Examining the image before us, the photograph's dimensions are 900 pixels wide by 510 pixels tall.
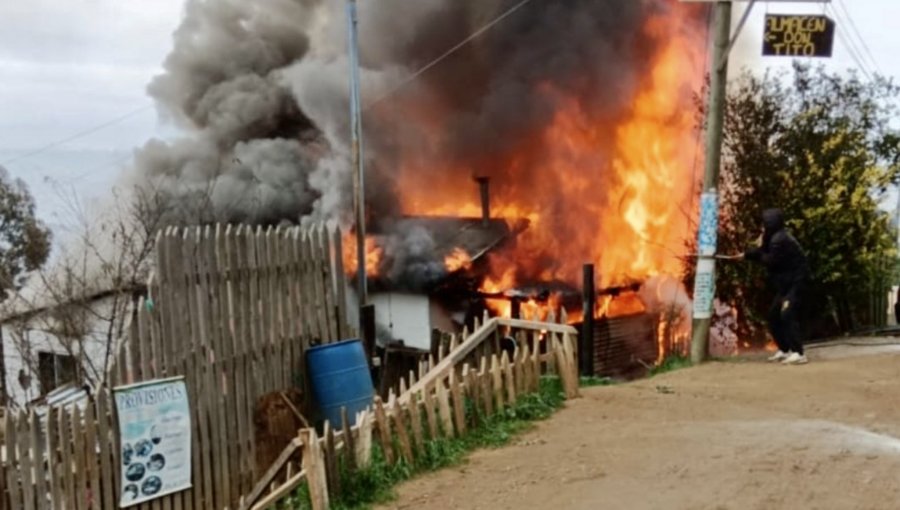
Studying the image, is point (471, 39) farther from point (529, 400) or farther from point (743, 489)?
point (743, 489)

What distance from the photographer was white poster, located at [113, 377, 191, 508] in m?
6.05

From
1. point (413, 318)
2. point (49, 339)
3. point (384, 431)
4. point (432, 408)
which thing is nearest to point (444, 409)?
point (432, 408)

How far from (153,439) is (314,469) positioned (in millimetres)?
1562

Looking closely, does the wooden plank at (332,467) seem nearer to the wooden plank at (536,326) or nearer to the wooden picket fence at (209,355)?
the wooden picket fence at (209,355)

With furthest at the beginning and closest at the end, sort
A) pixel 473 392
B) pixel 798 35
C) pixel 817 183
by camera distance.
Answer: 1. pixel 817 183
2. pixel 798 35
3. pixel 473 392

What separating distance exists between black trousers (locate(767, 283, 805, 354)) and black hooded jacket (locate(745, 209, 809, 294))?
0.10 meters

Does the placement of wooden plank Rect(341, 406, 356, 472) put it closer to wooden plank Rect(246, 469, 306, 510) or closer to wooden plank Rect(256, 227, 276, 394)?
wooden plank Rect(246, 469, 306, 510)

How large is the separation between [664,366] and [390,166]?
13.1 metres

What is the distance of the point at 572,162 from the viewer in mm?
22062

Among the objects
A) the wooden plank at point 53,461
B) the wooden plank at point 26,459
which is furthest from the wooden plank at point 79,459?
the wooden plank at point 26,459

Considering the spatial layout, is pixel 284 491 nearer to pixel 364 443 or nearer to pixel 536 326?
pixel 364 443

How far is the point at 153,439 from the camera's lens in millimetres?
6242

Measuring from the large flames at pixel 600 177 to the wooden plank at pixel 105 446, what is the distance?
1441 centimetres

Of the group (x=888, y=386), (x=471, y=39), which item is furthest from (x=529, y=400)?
(x=471, y=39)
